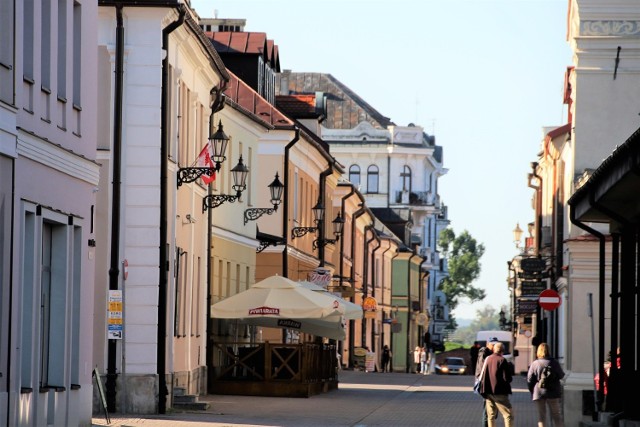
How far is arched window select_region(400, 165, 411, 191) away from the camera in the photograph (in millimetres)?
112312

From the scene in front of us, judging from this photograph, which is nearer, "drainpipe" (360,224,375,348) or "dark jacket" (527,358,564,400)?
"dark jacket" (527,358,564,400)

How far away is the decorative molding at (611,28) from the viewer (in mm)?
30484

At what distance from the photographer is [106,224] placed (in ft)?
90.9

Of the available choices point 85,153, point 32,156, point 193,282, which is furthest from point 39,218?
point 193,282

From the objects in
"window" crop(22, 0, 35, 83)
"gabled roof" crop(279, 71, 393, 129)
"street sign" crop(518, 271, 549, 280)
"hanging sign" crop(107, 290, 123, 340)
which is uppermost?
"gabled roof" crop(279, 71, 393, 129)

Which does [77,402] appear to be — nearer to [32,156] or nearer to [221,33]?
[32,156]

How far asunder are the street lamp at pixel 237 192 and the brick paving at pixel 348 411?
159 inches

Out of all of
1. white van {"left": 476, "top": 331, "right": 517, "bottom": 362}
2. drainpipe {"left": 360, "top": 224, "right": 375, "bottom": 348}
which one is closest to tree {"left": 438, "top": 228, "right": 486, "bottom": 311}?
white van {"left": 476, "top": 331, "right": 517, "bottom": 362}

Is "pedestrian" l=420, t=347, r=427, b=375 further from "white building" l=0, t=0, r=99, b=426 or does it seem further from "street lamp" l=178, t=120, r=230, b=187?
"white building" l=0, t=0, r=99, b=426

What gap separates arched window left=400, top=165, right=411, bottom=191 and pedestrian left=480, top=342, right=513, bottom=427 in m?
88.1

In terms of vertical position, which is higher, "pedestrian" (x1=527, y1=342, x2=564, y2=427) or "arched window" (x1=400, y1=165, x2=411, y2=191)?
"arched window" (x1=400, y1=165, x2=411, y2=191)

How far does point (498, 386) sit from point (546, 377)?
72 centimetres

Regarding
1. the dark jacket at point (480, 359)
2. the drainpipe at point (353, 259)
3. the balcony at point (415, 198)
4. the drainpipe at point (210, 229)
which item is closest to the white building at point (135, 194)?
the dark jacket at point (480, 359)

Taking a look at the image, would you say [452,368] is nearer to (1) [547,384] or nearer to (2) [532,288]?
(2) [532,288]
